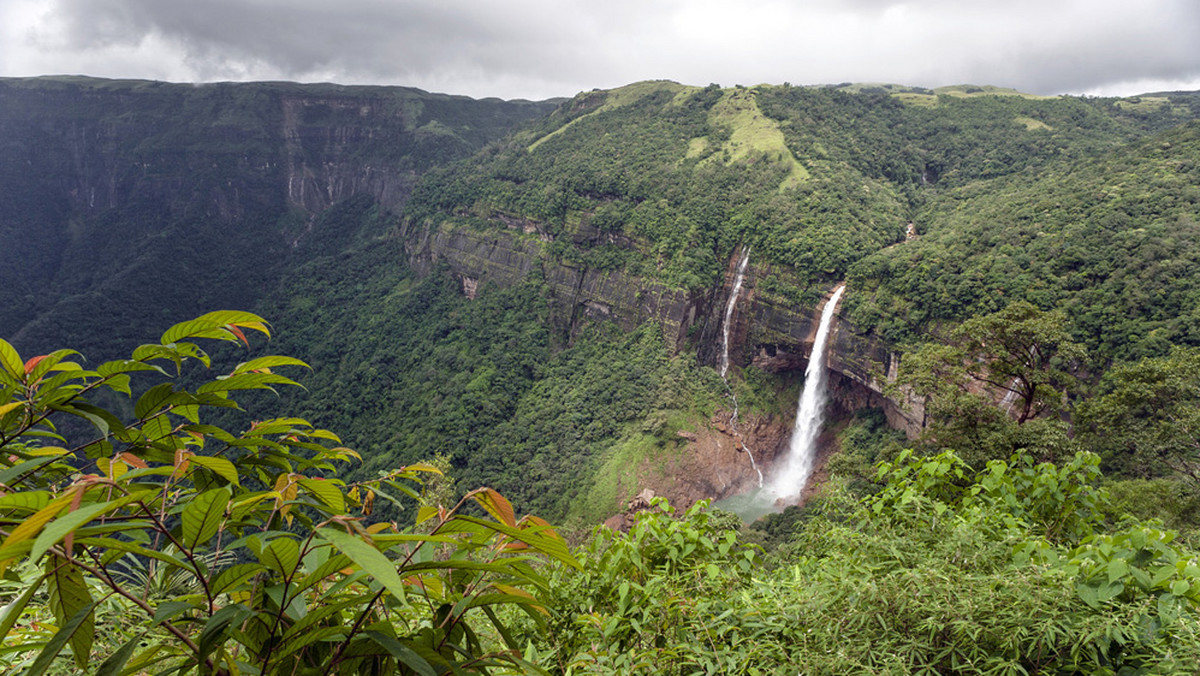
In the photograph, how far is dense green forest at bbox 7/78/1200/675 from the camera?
4.15 feet

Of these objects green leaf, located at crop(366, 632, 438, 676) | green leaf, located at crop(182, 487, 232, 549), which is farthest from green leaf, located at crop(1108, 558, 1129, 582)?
green leaf, located at crop(182, 487, 232, 549)

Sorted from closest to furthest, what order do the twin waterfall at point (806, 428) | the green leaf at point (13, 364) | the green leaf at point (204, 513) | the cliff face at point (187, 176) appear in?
the green leaf at point (204, 513) → the green leaf at point (13, 364) → the twin waterfall at point (806, 428) → the cliff face at point (187, 176)

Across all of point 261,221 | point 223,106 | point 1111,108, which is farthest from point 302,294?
point 1111,108

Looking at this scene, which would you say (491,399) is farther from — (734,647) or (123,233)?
(123,233)

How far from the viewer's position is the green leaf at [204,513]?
3.00 feet

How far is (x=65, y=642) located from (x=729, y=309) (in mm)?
35656

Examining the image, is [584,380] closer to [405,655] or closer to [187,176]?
[405,655]

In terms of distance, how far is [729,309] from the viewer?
115 feet

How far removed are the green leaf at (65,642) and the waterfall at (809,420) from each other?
31.0m

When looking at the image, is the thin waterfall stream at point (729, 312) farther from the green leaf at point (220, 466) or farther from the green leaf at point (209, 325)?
the green leaf at point (220, 466)

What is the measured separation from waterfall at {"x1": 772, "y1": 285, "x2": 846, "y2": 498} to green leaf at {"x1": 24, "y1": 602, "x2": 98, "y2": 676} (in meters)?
31.0

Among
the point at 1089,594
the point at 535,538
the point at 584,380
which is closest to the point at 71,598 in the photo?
the point at 535,538

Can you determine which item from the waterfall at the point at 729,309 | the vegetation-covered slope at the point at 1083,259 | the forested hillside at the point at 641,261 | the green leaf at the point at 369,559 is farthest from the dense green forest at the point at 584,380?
the waterfall at the point at 729,309

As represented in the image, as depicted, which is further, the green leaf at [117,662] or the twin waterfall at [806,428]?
the twin waterfall at [806,428]
